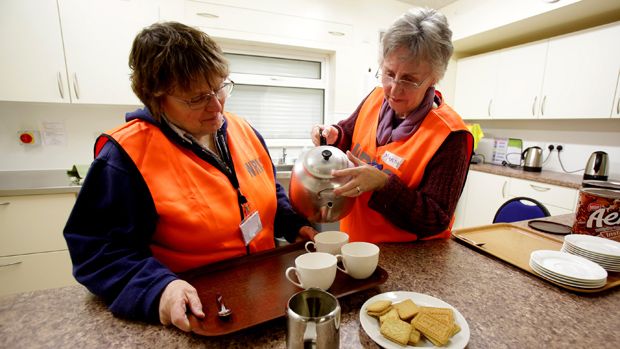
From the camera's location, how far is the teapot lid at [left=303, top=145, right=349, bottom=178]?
817mm

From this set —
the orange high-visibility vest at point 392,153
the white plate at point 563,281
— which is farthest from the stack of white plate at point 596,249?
the orange high-visibility vest at point 392,153

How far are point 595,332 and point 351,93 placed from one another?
2701mm

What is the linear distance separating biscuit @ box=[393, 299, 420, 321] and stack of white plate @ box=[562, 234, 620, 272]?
0.63 meters

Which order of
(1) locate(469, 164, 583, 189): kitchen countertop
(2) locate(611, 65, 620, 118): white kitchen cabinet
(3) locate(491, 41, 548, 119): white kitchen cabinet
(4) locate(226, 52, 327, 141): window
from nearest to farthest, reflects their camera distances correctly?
(2) locate(611, 65, 620, 118): white kitchen cabinet, (1) locate(469, 164, 583, 189): kitchen countertop, (3) locate(491, 41, 548, 119): white kitchen cabinet, (4) locate(226, 52, 327, 141): window

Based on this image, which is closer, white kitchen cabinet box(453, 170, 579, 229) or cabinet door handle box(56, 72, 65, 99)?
cabinet door handle box(56, 72, 65, 99)

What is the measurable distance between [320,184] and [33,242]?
2157 mm

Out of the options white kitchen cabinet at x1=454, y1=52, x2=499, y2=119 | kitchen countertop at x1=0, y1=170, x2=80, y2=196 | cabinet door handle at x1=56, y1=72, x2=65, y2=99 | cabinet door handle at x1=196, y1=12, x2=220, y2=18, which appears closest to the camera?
kitchen countertop at x1=0, y1=170, x2=80, y2=196

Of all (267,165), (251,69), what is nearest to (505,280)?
(267,165)

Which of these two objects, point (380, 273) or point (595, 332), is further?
point (380, 273)

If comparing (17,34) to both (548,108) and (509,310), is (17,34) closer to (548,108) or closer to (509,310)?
(509,310)

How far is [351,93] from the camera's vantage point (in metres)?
3.03

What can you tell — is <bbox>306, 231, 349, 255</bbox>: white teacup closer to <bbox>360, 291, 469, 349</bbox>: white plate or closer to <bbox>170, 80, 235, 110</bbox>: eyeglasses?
<bbox>360, 291, 469, 349</bbox>: white plate

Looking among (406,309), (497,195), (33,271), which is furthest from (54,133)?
(497,195)

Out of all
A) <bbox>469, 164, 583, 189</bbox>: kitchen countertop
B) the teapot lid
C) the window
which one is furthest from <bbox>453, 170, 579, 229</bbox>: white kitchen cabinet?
the teapot lid
